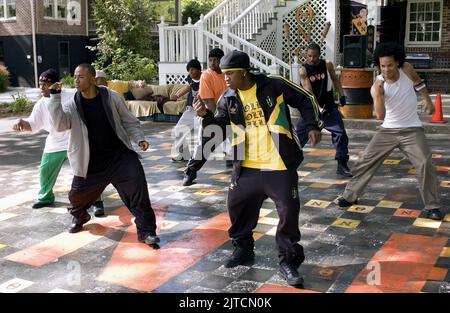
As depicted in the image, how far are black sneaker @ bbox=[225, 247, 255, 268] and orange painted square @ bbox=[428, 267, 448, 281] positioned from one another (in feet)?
4.78

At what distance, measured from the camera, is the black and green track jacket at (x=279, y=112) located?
443 centimetres

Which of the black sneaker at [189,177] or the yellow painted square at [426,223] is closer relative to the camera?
the yellow painted square at [426,223]

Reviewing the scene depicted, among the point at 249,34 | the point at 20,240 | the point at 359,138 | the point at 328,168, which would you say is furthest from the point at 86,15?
the point at 20,240

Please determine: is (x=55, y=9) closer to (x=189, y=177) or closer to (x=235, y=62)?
(x=189, y=177)

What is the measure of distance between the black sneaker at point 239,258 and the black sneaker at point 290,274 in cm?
46

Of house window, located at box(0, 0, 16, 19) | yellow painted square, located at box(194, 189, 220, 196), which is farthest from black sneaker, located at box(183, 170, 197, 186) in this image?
house window, located at box(0, 0, 16, 19)

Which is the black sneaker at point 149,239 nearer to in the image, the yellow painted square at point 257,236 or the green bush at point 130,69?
the yellow painted square at point 257,236

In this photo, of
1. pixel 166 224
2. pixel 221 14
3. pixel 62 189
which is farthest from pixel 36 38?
pixel 166 224

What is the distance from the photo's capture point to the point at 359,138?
37.3ft

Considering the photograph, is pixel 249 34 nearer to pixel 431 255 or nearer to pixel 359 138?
pixel 359 138

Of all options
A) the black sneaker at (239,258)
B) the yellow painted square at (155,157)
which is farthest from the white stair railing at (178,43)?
the black sneaker at (239,258)

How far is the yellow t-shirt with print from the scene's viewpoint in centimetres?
444

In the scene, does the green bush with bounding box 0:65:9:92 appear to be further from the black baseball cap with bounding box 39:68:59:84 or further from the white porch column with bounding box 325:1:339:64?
the black baseball cap with bounding box 39:68:59:84

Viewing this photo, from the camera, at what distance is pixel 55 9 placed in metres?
28.1
